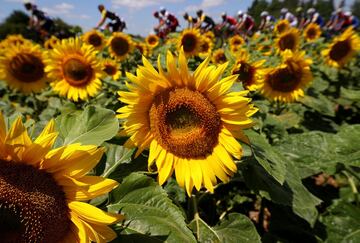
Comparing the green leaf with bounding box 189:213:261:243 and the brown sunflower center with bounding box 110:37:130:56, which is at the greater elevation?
the brown sunflower center with bounding box 110:37:130:56

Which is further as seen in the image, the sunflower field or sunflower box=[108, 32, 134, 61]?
sunflower box=[108, 32, 134, 61]

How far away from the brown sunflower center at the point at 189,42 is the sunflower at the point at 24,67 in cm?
200

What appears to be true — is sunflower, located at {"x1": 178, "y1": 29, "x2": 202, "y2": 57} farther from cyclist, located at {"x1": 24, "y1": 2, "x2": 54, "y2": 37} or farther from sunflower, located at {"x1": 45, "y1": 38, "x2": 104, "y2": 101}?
cyclist, located at {"x1": 24, "y1": 2, "x2": 54, "y2": 37}

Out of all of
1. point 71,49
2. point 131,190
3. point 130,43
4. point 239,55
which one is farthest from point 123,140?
point 130,43

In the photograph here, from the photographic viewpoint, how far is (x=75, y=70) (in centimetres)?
418

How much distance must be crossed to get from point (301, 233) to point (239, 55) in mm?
1585

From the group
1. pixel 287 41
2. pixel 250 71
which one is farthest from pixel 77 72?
pixel 287 41

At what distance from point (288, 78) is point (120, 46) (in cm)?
332

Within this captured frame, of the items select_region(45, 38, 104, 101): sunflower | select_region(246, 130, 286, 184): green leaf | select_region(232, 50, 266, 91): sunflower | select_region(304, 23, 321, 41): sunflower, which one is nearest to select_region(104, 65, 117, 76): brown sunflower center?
select_region(45, 38, 104, 101): sunflower

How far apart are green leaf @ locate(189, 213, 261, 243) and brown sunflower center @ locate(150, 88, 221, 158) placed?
51 cm

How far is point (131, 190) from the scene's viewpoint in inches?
70.0

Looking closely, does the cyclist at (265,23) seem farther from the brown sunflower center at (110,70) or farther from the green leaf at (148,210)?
Result: the green leaf at (148,210)

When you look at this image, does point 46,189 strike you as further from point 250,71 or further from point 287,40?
point 287,40

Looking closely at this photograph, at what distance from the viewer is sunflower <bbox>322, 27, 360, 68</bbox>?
18.9 ft
